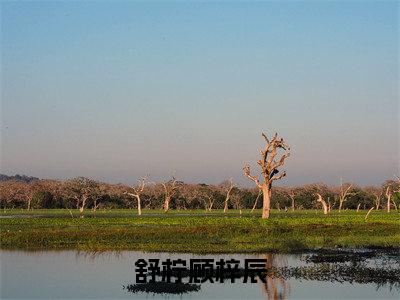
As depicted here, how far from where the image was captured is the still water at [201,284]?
21.1 metres

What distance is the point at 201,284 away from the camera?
2255 centimetres

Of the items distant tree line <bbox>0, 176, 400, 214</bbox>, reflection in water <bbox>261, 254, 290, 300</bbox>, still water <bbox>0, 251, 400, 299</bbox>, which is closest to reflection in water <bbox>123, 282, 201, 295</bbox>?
still water <bbox>0, 251, 400, 299</bbox>

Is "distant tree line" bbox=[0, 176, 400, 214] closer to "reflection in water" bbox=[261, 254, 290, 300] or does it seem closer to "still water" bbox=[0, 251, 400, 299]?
"still water" bbox=[0, 251, 400, 299]

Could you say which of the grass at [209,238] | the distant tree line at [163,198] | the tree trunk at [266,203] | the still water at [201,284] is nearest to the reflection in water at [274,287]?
the still water at [201,284]

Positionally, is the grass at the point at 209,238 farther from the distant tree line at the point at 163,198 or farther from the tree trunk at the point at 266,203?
the distant tree line at the point at 163,198

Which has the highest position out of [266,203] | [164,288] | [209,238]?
[266,203]

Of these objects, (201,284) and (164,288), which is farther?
(201,284)

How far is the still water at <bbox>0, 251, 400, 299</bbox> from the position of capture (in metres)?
21.1

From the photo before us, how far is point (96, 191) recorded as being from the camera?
4850 inches

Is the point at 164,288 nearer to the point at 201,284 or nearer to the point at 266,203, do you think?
the point at 201,284

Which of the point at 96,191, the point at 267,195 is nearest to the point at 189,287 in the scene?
the point at 267,195


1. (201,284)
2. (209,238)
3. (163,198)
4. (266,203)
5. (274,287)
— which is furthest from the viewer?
(163,198)

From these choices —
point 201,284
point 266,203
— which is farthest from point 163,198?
point 201,284

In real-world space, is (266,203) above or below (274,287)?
above
